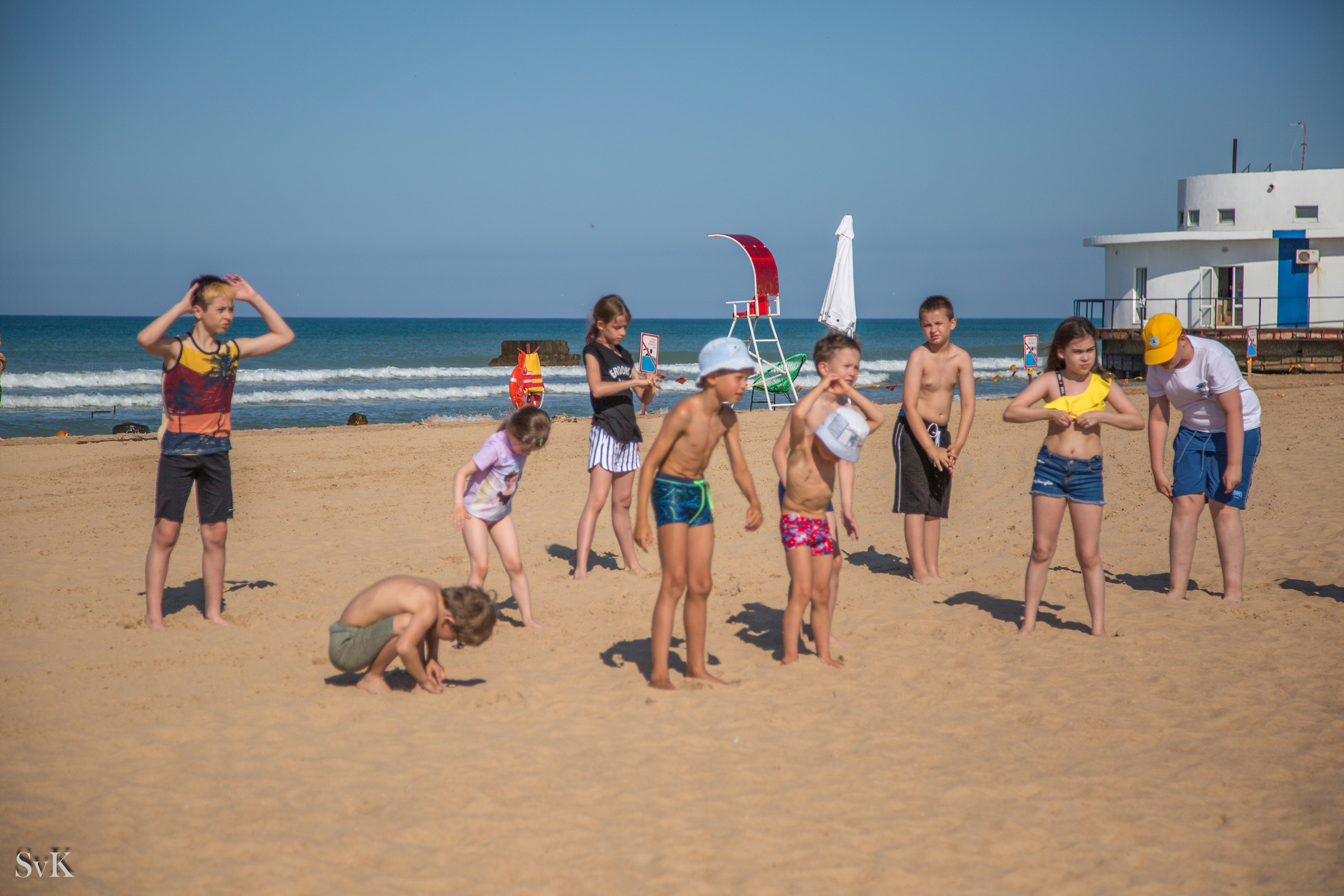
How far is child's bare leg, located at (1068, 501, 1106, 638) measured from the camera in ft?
16.3

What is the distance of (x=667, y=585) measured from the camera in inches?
167

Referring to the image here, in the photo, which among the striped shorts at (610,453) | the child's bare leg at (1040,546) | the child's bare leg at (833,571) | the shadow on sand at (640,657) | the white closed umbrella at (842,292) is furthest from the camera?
the white closed umbrella at (842,292)

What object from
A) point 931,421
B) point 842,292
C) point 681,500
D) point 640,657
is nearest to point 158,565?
point 640,657

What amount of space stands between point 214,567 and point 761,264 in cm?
1218

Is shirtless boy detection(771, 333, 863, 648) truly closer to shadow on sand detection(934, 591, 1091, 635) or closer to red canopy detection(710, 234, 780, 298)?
shadow on sand detection(934, 591, 1091, 635)

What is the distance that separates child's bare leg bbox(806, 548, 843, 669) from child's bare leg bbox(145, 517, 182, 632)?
3.34 m

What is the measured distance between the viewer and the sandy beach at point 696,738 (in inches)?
116

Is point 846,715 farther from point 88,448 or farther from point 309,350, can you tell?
point 309,350

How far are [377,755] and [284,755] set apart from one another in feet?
1.18

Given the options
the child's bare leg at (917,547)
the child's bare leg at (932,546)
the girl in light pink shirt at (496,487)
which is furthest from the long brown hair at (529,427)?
the child's bare leg at (932,546)

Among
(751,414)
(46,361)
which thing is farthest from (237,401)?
(46,361)

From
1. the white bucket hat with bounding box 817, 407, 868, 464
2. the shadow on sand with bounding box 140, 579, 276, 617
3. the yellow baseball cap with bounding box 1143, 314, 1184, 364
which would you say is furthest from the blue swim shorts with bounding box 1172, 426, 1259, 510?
the shadow on sand with bounding box 140, 579, 276, 617

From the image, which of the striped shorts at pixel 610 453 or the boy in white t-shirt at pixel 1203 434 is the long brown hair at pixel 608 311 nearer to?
the striped shorts at pixel 610 453

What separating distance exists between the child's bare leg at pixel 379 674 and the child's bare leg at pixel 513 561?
0.88 m
